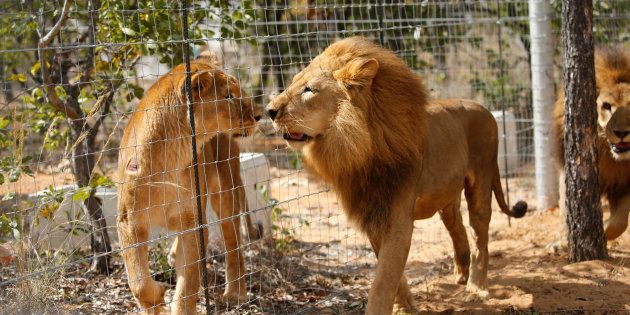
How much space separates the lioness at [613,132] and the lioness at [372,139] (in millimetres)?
1750

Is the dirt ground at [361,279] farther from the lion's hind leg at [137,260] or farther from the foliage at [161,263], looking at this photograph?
the lion's hind leg at [137,260]

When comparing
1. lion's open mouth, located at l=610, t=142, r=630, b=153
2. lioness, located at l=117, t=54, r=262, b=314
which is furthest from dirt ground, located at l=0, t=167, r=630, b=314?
lion's open mouth, located at l=610, t=142, r=630, b=153

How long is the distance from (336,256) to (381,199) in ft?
7.89

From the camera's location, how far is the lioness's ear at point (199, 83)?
13.0 feet

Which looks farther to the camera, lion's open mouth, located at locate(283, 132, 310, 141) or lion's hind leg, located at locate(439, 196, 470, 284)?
lion's hind leg, located at locate(439, 196, 470, 284)

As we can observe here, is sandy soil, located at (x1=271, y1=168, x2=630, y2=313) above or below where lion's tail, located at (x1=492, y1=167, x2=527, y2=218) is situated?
below

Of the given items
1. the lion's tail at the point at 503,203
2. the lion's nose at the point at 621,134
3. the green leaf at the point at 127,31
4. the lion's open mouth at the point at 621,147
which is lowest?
the lion's tail at the point at 503,203

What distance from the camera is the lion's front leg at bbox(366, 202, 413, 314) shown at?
12.3 feet

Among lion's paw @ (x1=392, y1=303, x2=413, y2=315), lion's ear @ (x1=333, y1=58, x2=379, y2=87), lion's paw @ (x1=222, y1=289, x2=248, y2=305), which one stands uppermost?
lion's ear @ (x1=333, y1=58, x2=379, y2=87)

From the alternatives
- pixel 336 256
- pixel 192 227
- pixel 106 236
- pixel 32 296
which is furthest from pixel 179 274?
pixel 336 256

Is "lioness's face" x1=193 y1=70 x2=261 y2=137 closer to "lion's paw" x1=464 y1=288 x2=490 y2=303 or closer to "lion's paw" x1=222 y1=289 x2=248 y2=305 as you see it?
"lion's paw" x1=222 y1=289 x2=248 y2=305

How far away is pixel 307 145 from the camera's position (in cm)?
385

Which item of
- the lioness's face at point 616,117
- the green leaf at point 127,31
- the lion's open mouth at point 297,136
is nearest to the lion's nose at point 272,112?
the lion's open mouth at point 297,136

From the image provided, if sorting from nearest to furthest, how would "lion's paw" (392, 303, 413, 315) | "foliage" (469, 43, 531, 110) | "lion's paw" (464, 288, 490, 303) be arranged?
"lion's paw" (392, 303, 413, 315) < "lion's paw" (464, 288, 490, 303) < "foliage" (469, 43, 531, 110)
